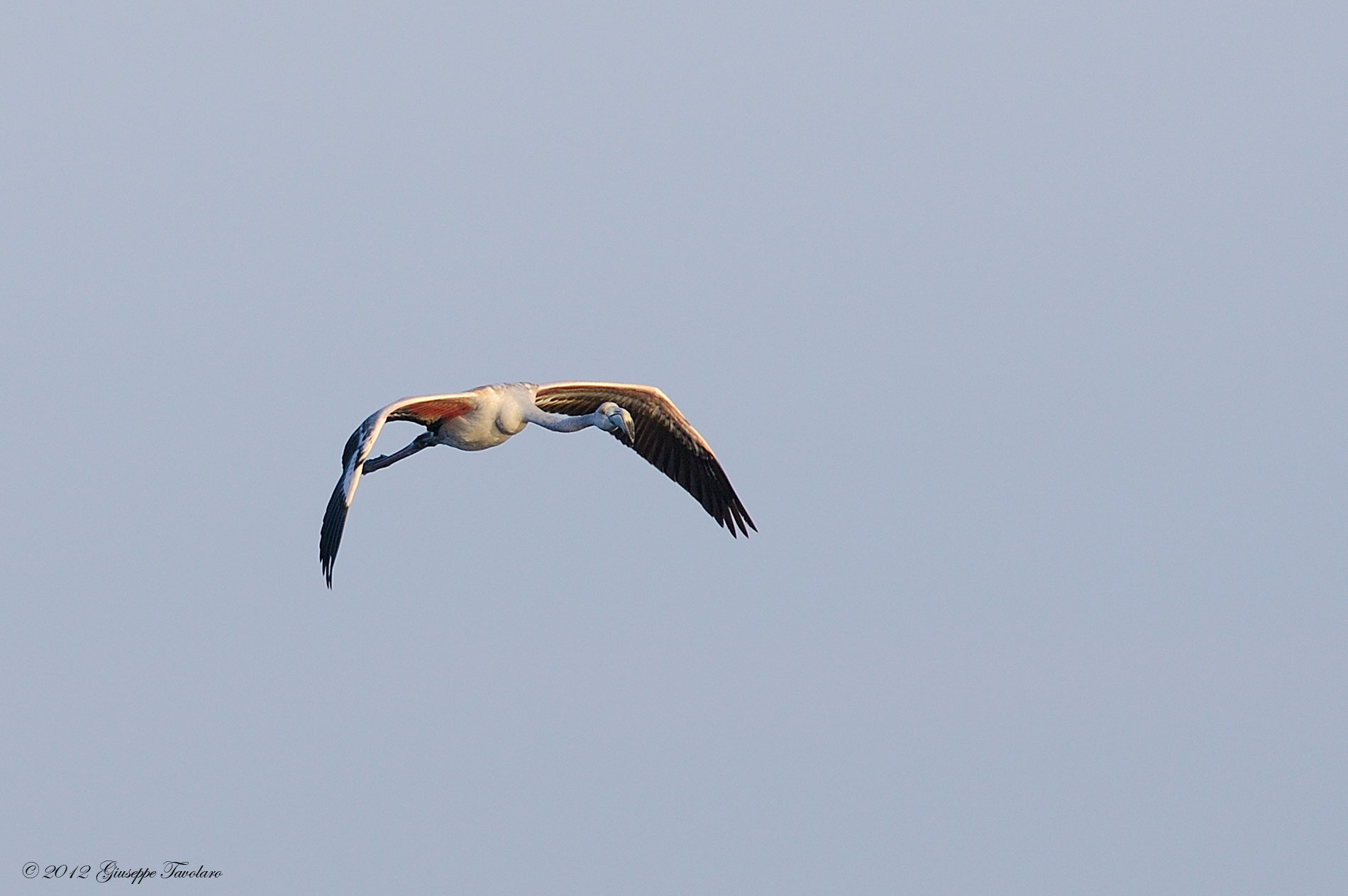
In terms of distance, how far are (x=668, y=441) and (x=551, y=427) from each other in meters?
2.07

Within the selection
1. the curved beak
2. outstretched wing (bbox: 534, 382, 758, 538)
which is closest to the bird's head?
the curved beak

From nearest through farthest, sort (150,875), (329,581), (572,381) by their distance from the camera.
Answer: (329,581)
(150,875)
(572,381)

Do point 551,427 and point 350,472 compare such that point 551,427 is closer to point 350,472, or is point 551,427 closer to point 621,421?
point 621,421

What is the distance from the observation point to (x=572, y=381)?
1970 centimetres

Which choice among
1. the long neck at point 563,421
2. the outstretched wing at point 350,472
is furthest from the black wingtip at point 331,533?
the long neck at point 563,421

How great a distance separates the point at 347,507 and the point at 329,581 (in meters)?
0.68

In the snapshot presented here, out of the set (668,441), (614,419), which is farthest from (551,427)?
(668,441)

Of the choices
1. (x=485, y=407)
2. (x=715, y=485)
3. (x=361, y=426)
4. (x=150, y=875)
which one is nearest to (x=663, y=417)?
(x=715, y=485)

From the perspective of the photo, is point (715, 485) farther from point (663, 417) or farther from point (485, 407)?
point (485, 407)

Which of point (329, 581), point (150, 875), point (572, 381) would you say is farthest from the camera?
point (572, 381)

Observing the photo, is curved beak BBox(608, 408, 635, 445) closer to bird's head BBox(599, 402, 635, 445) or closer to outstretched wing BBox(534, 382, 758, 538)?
bird's head BBox(599, 402, 635, 445)

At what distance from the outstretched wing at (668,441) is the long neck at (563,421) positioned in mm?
828

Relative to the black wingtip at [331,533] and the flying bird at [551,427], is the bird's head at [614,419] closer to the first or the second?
the flying bird at [551,427]

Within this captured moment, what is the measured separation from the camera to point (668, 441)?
20.8 meters
